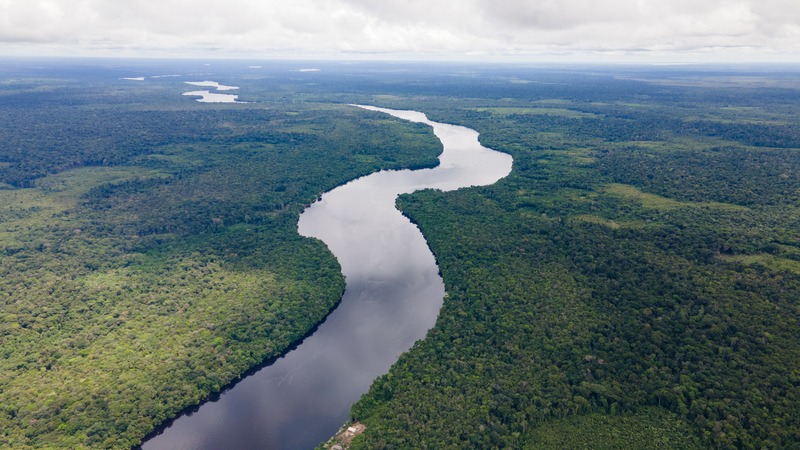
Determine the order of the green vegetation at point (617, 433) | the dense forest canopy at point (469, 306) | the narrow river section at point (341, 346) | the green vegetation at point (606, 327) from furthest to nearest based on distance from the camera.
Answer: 1. the narrow river section at point (341, 346)
2. the dense forest canopy at point (469, 306)
3. the green vegetation at point (606, 327)
4. the green vegetation at point (617, 433)

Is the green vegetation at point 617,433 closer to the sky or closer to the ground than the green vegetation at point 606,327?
closer to the ground

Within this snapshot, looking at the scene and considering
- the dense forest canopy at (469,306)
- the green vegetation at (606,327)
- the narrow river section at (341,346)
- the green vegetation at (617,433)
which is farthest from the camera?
the narrow river section at (341,346)

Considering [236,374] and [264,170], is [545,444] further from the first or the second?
[264,170]

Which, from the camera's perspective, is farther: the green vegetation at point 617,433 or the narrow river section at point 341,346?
the narrow river section at point 341,346

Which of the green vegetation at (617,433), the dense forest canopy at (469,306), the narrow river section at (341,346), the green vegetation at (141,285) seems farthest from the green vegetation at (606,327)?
the green vegetation at (141,285)

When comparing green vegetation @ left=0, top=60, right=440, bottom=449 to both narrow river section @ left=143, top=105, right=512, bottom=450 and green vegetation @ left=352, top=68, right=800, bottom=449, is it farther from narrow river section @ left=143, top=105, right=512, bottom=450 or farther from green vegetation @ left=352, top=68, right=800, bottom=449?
green vegetation @ left=352, top=68, right=800, bottom=449

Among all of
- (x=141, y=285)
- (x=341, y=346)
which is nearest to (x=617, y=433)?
(x=341, y=346)

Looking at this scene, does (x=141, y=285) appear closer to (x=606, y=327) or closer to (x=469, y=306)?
(x=469, y=306)

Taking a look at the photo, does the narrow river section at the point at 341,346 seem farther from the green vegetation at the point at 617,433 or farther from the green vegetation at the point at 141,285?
the green vegetation at the point at 617,433
